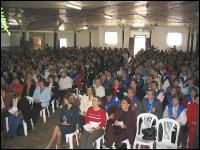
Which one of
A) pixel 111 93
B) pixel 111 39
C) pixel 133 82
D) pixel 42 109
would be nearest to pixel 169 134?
pixel 111 93

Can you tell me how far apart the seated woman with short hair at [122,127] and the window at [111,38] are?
2223cm

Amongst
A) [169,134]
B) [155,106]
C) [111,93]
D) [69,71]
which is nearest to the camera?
[169,134]

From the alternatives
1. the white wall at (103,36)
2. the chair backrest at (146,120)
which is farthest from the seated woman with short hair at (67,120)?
the white wall at (103,36)

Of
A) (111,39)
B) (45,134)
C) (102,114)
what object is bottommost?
(45,134)

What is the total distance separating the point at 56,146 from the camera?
18.9 feet

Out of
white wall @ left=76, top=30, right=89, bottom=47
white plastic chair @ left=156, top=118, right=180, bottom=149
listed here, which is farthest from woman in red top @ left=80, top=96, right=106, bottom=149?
white wall @ left=76, top=30, right=89, bottom=47

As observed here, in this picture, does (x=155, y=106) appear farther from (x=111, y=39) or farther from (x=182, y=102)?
(x=111, y=39)

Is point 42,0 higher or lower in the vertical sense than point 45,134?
higher

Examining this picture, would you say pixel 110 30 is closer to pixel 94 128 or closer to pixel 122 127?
pixel 94 128

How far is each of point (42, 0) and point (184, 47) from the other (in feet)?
64.2

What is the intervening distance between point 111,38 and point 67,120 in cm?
2233

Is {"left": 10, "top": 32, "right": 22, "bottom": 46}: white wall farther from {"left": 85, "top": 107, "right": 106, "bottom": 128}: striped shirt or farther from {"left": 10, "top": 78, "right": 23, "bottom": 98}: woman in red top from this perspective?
{"left": 85, "top": 107, "right": 106, "bottom": 128}: striped shirt

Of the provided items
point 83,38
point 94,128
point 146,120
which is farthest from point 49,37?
point 94,128

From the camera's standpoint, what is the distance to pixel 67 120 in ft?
19.1
